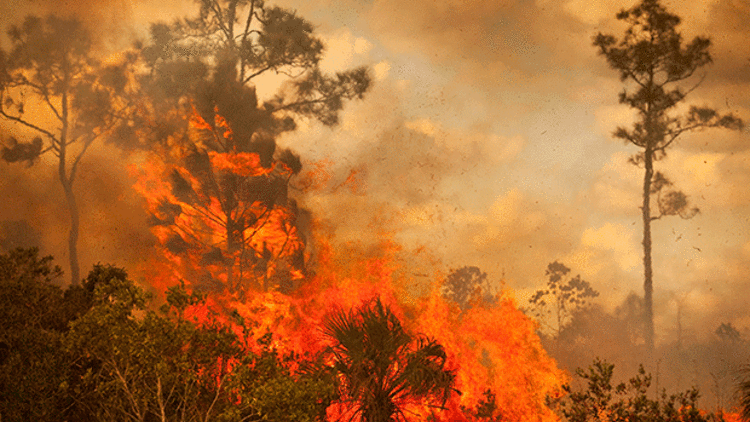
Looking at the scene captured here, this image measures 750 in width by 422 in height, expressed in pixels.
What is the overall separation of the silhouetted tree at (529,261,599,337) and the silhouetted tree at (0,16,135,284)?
896 inches

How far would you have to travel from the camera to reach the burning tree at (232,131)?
28969 mm

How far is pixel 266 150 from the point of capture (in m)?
29.5

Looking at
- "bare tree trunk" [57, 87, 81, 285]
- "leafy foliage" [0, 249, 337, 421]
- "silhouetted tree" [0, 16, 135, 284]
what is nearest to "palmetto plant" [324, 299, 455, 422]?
"leafy foliage" [0, 249, 337, 421]

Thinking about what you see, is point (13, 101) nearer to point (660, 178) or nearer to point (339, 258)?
point (339, 258)

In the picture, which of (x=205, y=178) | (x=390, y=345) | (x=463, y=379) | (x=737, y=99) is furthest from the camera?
(x=205, y=178)

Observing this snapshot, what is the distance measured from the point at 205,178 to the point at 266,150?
3.25 meters

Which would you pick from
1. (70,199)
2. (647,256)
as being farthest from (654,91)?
(70,199)

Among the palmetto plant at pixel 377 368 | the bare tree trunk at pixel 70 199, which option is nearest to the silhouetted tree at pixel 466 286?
the palmetto plant at pixel 377 368

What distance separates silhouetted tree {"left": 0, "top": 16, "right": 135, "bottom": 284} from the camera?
28172 millimetres

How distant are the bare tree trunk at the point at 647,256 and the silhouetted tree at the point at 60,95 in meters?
25.6

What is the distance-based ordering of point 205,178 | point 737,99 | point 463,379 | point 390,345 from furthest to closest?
point 205,178
point 737,99
point 463,379
point 390,345

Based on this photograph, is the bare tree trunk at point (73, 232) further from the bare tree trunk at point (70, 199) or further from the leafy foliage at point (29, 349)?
the leafy foliage at point (29, 349)

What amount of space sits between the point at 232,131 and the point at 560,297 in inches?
725

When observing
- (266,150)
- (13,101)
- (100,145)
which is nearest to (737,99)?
(266,150)
